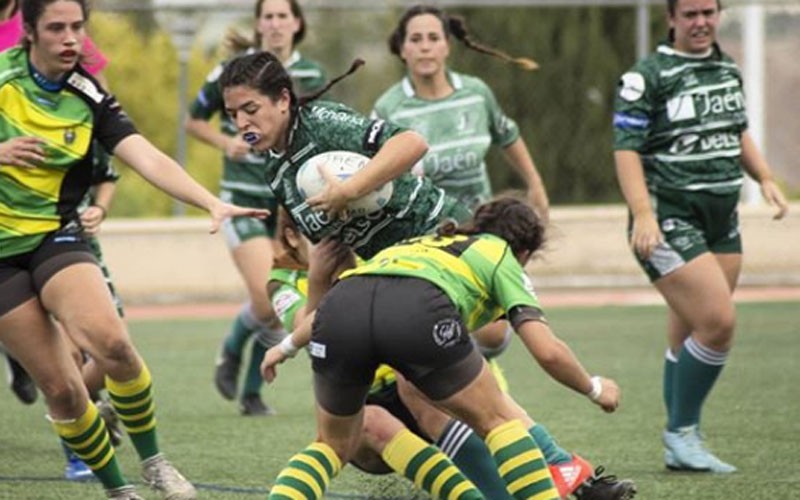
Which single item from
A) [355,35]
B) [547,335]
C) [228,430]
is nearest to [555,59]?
[355,35]

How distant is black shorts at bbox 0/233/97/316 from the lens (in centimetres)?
601

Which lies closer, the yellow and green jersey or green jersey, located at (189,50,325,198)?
the yellow and green jersey

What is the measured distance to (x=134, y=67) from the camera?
21547mm

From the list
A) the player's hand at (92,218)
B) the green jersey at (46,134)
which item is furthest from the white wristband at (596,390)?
the player's hand at (92,218)

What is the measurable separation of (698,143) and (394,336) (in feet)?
8.31

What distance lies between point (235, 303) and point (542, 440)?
33.5 ft

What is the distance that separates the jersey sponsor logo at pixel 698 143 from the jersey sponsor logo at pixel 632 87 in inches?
9.2

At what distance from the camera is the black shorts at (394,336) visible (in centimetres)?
502

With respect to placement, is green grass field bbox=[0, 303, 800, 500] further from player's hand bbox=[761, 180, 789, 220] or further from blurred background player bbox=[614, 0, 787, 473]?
player's hand bbox=[761, 180, 789, 220]

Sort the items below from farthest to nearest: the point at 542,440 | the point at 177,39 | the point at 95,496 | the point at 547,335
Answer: the point at 177,39, the point at 95,496, the point at 542,440, the point at 547,335

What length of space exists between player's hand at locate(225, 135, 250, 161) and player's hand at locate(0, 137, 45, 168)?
2813 millimetres

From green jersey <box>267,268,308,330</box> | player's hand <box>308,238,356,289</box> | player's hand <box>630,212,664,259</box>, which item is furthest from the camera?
player's hand <box>630,212,664,259</box>

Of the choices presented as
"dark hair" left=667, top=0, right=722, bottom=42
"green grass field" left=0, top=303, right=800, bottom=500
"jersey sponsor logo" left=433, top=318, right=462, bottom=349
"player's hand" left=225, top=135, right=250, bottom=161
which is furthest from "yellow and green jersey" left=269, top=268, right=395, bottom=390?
"player's hand" left=225, top=135, right=250, bottom=161

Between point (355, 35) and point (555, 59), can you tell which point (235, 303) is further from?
point (355, 35)
